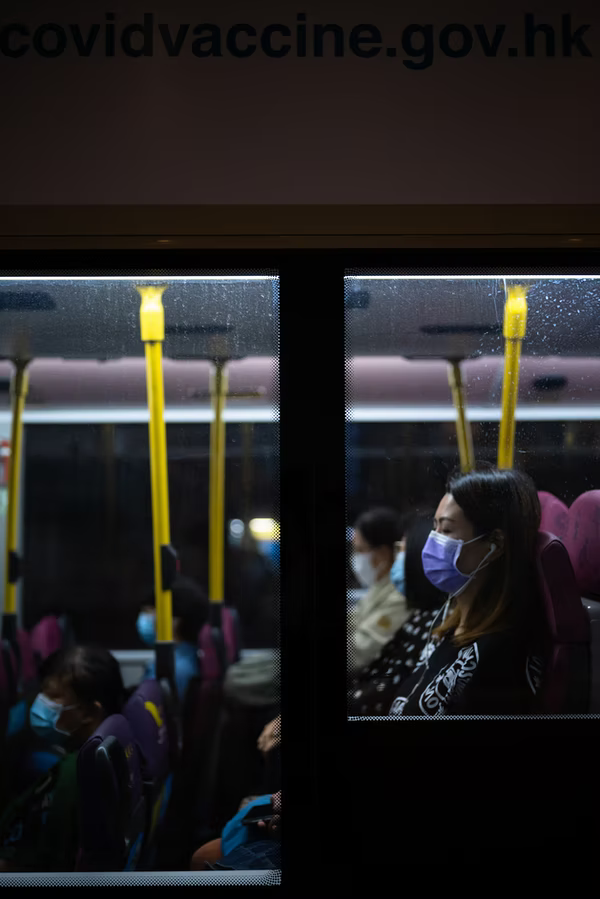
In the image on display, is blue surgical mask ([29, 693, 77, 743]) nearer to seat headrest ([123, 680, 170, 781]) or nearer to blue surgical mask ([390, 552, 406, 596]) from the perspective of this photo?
seat headrest ([123, 680, 170, 781])

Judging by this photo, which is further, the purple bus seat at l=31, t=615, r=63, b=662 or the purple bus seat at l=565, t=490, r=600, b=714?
the purple bus seat at l=31, t=615, r=63, b=662

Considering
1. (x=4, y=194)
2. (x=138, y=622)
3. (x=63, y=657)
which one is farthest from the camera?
(x=138, y=622)

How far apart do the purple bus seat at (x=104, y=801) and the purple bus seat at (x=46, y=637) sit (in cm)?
214

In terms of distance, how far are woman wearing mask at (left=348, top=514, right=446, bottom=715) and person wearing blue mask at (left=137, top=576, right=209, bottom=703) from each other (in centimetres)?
104

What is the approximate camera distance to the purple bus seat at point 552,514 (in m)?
1.91

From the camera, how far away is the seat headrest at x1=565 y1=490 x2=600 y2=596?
1.93 m

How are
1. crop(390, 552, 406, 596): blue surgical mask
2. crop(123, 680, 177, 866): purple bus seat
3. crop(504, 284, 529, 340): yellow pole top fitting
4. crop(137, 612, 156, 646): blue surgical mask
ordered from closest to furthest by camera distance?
crop(504, 284, 529, 340): yellow pole top fitting < crop(123, 680, 177, 866): purple bus seat < crop(390, 552, 406, 596): blue surgical mask < crop(137, 612, 156, 646): blue surgical mask

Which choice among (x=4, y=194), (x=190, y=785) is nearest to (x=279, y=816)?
(x=4, y=194)

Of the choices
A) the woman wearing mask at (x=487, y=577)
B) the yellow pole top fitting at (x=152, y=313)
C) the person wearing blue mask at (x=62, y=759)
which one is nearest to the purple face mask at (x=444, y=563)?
the woman wearing mask at (x=487, y=577)

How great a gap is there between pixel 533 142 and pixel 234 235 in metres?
0.71

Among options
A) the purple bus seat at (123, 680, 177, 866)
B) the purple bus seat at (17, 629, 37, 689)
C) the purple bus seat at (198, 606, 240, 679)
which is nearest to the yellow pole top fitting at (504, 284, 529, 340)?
the purple bus seat at (123, 680, 177, 866)

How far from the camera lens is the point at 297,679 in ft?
5.85

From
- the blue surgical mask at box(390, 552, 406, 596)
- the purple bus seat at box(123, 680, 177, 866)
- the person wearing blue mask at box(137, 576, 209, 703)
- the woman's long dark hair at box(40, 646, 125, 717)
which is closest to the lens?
the woman's long dark hair at box(40, 646, 125, 717)

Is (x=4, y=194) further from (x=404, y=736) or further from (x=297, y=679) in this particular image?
(x=404, y=736)
